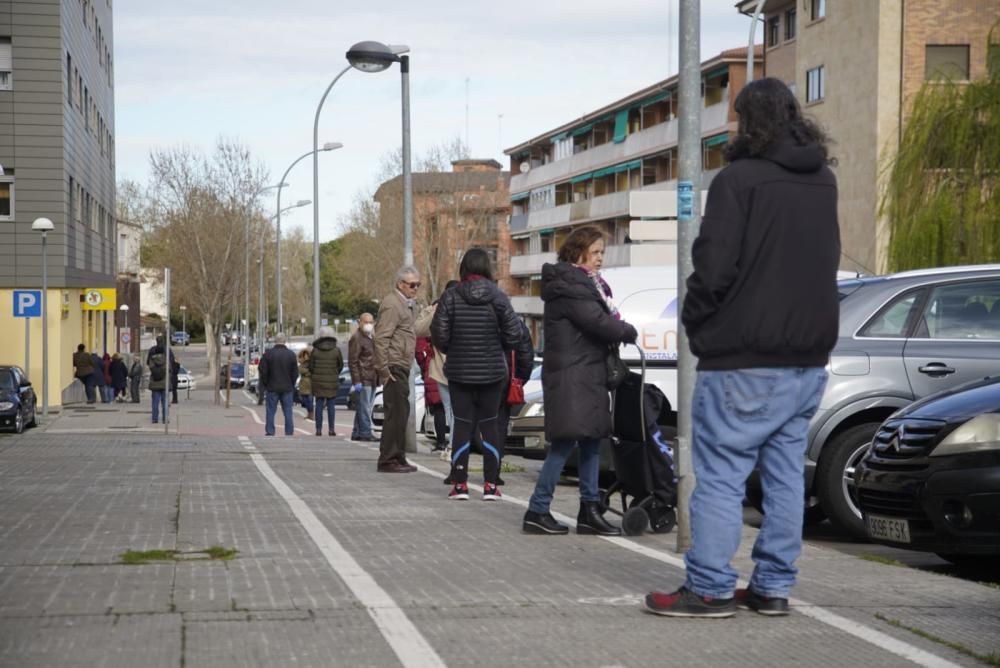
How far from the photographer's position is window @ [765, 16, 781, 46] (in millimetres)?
60969

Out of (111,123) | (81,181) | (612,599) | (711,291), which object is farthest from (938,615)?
(111,123)

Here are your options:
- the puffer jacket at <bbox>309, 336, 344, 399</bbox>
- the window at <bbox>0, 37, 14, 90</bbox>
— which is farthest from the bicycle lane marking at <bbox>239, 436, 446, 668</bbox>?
the window at <bbox>0, 37, 14, 90</bbox>

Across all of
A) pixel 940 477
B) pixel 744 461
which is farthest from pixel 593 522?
pixel 744 461

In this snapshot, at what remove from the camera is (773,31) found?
61.4 meters

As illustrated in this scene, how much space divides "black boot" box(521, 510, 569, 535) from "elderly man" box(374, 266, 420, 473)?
4.72m

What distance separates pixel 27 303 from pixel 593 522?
2583cm

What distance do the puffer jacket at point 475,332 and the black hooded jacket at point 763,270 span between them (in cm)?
498

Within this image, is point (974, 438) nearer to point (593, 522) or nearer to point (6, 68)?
point (593, 522)

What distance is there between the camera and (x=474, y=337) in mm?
10938

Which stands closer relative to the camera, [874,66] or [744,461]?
[744,461]

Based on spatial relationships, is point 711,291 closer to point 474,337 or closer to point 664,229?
point 664,229

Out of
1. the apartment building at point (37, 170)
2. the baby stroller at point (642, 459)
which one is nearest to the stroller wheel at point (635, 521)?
the baby stroller at point (642, 459)

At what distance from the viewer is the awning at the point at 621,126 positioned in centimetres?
8281

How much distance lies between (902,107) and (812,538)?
136ft
